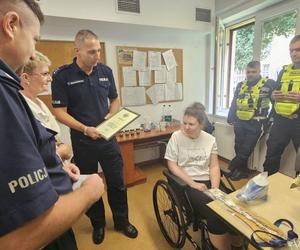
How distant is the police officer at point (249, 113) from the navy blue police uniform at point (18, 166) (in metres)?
2.44

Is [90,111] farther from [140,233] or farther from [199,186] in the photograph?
[140,233]

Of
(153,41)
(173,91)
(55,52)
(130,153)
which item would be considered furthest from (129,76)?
(130,153)

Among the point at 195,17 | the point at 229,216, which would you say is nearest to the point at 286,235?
the point at 229,216

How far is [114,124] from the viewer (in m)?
1.55

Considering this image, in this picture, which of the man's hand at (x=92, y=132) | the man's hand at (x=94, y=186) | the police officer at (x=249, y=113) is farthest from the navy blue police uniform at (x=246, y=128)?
the man's hand at (x=94, y=186)

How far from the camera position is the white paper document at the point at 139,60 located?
3.01 m

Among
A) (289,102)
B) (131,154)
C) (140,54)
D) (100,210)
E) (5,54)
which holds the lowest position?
(100,210)

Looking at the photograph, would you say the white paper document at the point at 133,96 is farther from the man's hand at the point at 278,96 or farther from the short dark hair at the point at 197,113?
the man's hand at the point at 278,96

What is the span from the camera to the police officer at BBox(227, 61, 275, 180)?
251 centimetres

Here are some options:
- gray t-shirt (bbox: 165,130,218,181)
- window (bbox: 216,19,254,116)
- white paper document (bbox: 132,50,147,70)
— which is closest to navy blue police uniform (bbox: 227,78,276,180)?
window (bbox: 216,19,254,116)

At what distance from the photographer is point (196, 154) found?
5.53 feet

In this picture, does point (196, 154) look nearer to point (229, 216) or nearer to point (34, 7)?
point (229, 216)

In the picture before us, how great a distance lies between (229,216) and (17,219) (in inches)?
34.5

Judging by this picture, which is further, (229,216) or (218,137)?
(218,137)
